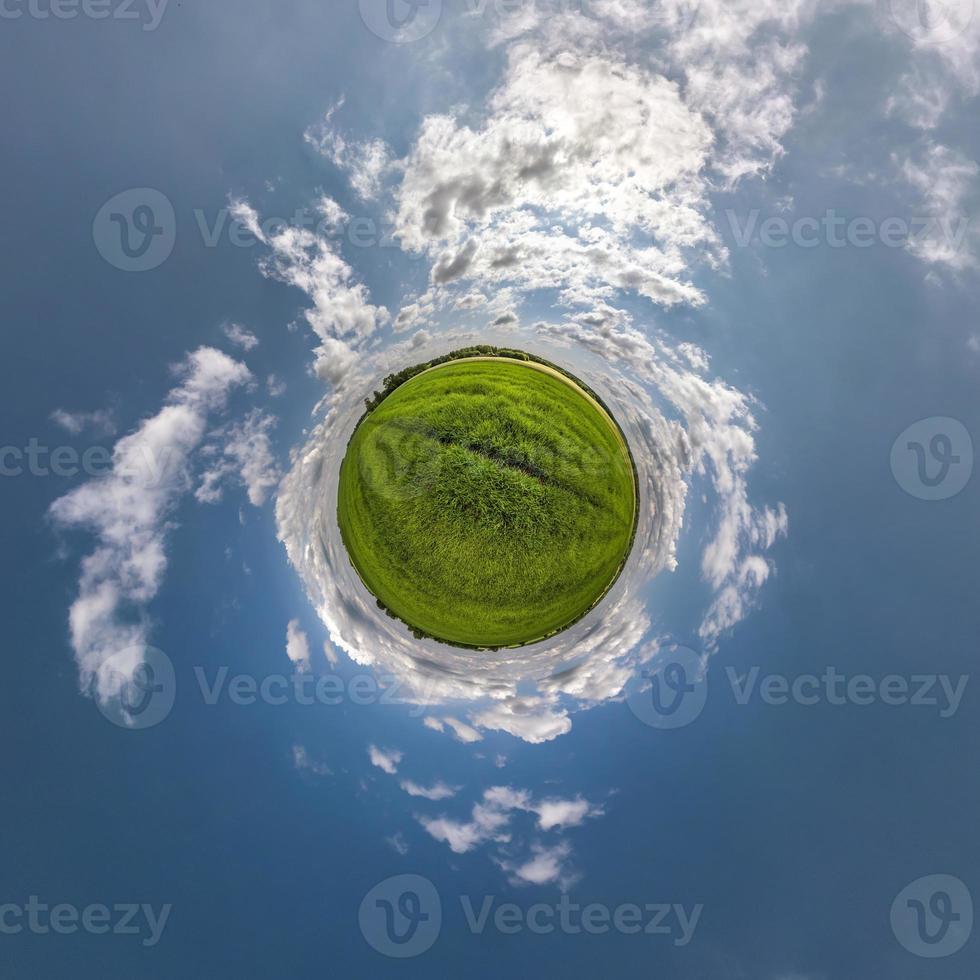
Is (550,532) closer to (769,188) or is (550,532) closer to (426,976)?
(769,188)

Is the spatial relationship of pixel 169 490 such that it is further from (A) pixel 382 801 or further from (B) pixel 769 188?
(B) pixel 769 188

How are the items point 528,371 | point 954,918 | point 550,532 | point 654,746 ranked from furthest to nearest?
point 528,371 → point 550,532 → point 654,746 → point 954,918

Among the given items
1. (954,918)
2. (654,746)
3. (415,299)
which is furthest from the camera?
(415,299)

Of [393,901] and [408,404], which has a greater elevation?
[408,404]

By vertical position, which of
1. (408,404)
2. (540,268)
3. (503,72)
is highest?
(503,72)

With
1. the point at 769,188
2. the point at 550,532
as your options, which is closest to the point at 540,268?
the point at 769,188

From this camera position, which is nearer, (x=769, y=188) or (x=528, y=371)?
(x=769, y=188)

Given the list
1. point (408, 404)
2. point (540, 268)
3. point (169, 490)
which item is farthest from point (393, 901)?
point (540, 268)
